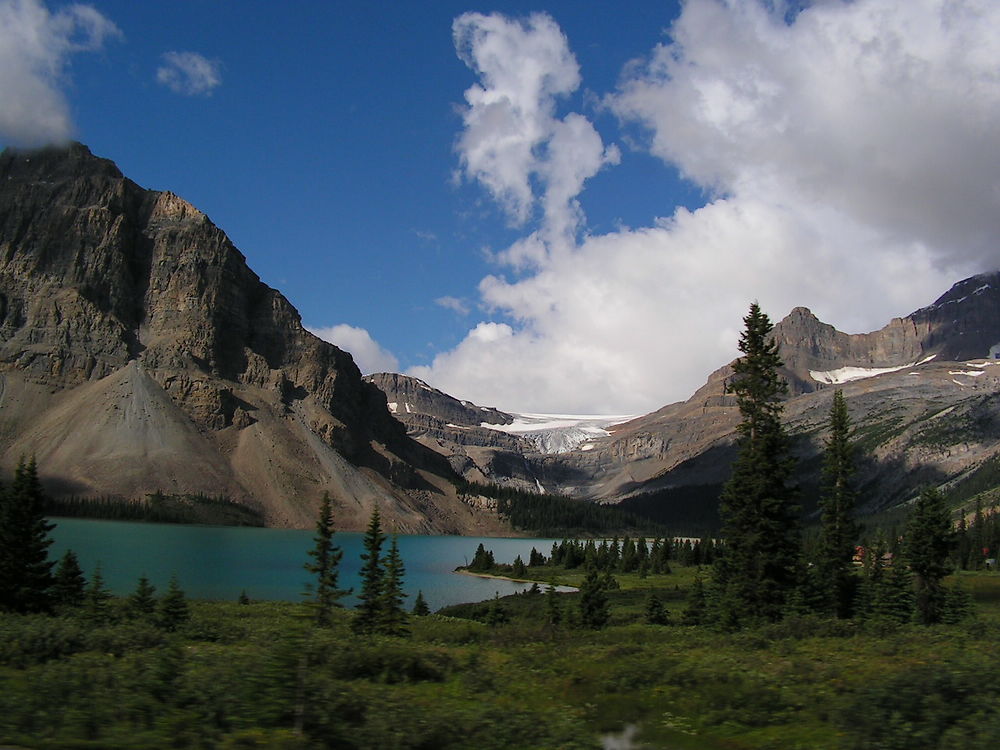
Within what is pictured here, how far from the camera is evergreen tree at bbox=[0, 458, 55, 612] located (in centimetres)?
3800

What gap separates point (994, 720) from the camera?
34.5 ft

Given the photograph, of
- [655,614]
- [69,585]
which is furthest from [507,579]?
[69,585]

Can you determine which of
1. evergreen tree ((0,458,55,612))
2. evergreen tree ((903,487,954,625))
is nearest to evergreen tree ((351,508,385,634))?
evergreen tree ((0,458,55,612))

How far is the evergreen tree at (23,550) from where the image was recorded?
38.0 m

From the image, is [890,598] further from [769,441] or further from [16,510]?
[16,510]

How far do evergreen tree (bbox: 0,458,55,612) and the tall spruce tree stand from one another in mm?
32564

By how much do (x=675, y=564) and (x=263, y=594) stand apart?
113186 mm

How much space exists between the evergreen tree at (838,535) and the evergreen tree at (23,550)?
41491 millimetres

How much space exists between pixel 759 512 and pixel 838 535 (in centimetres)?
1328

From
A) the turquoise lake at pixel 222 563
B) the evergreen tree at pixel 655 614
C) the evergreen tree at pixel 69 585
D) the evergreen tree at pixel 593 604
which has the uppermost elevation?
the evergreen tree at pixel 69 585

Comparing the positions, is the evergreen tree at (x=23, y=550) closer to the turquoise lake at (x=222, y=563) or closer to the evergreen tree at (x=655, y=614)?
the turquoise lake at (x=222, y=563)

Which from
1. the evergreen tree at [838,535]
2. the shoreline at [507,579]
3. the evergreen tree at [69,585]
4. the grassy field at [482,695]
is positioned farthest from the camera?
the shoreline at [507,579]

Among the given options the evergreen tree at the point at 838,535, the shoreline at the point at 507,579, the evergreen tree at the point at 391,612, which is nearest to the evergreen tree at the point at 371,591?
the evergreen tree at the point at 391,612

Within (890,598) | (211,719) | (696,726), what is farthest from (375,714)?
(890,598)
